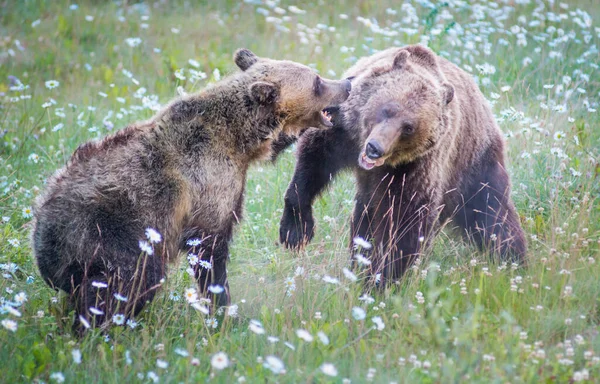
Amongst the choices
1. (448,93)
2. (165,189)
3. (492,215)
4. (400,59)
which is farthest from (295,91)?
(492,215)

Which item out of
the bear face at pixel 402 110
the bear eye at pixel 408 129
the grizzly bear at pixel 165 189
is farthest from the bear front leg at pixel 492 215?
the grizzly bear at pixel 165 189

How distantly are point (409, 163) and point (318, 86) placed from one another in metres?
0.92

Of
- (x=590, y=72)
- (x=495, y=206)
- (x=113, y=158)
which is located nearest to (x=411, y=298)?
(x=495, y=206)

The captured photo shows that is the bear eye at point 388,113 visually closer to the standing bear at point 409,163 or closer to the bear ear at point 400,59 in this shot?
the standing bear at point 409,163

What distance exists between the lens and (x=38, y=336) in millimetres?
4469

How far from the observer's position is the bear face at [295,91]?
17.7 feet

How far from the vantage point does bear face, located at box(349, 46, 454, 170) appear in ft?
17.6

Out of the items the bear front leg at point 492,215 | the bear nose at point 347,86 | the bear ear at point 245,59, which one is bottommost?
the bear front leg at point 492,215

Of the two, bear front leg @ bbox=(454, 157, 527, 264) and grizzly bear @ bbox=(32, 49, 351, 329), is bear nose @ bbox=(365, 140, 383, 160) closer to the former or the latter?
grizzly bear @ bbox=(32, 49, 351, 329)

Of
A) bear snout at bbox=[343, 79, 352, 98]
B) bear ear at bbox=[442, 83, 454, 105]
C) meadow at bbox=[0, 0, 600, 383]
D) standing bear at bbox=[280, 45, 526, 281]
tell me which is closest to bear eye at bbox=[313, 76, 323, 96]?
bear snout at bbox=[343, 79, 352, 98]

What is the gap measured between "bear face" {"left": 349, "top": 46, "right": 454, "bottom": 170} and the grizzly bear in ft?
0.85

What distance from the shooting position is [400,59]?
220 inches

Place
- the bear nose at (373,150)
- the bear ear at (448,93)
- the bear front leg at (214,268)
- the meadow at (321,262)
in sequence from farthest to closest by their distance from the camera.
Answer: the bear ear at (448,93), the bear nose at (373,150), the bear front leg at (214,268), the meadow at (321,262)

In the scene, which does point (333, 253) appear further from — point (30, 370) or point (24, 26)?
point (24, 26)
